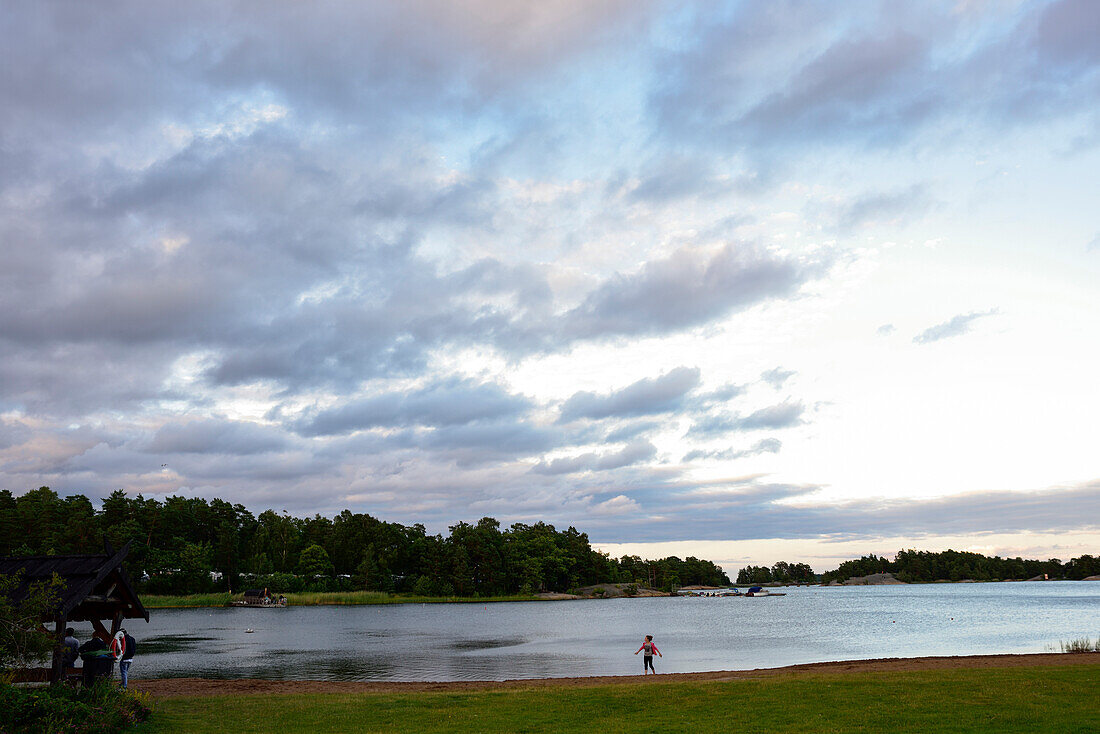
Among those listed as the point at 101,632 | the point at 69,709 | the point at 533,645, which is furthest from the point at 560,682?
the point at 533,645

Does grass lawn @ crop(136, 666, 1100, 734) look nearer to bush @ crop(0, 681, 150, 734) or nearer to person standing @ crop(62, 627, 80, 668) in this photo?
bush @ crop(0, 681, 150, 734)

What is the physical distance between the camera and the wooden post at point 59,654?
18969 mm

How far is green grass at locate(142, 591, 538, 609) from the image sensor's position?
147 meters

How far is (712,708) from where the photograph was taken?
850 inches

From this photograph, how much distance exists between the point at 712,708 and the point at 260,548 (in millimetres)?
184319

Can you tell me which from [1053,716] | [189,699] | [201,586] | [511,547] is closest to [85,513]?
[201,586]

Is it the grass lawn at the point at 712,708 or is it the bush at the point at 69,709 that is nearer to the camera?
the bush at the point at 69,709

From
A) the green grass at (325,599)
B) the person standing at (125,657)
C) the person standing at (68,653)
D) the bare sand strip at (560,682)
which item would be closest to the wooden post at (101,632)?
the person standing at (125,657)

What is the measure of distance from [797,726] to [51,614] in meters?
19.2

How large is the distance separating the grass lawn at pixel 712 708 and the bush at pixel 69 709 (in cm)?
91

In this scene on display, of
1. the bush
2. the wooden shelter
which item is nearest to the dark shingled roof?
the wooden shelter

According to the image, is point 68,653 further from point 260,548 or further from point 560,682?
point 260,548

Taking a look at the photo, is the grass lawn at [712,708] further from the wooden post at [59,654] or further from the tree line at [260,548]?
the tree line at [260,548]

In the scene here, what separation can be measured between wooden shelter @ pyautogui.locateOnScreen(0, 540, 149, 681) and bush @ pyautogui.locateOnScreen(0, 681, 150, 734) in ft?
6.55
